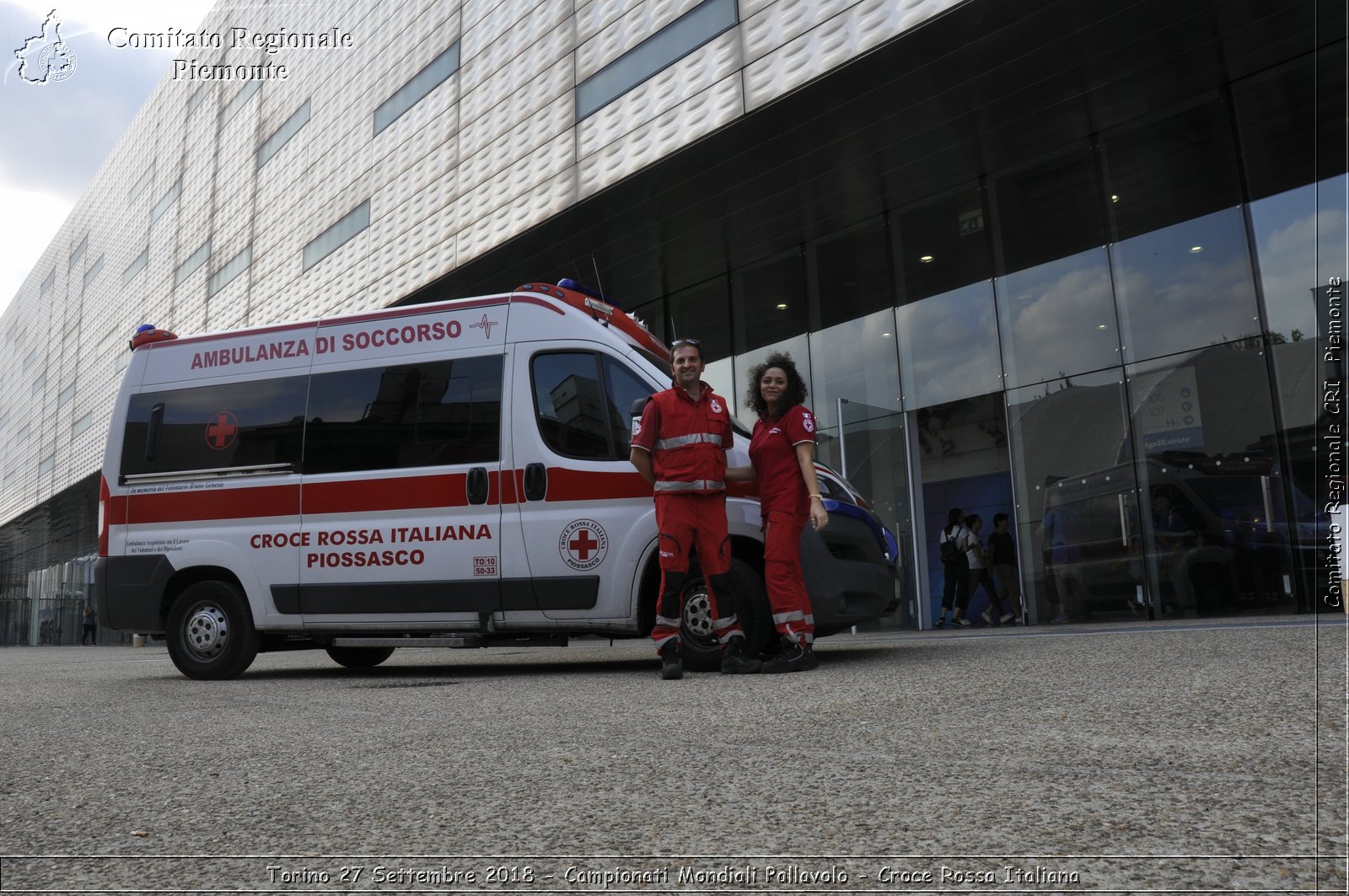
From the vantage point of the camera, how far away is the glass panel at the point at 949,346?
12.1m

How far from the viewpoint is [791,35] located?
1060cm

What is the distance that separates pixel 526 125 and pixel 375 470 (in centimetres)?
961

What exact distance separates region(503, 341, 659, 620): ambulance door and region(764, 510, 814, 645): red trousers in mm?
791

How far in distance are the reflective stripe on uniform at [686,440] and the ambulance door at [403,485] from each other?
4.38 ft

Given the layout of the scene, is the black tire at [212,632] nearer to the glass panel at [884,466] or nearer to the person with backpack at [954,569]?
the glass panel at [884,466]

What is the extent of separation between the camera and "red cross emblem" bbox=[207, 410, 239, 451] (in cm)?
689

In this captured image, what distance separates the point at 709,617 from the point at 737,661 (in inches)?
16.9

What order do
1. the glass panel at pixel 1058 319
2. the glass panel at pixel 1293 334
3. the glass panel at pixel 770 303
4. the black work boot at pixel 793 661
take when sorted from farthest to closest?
the glass panel at pixel 770 303 → the glass panel at pixel 1058 319 → the glass panel at pixel 1293 334 → the black work boot at pixel 793 661

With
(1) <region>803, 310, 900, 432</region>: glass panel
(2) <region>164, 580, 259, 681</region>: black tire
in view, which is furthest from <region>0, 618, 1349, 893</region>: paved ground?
(1) <region>803, 310, 900, 432</region>: glass panel

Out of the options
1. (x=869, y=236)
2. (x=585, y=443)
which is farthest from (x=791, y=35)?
(x=585, y=443)

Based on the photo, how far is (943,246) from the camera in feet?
41.4

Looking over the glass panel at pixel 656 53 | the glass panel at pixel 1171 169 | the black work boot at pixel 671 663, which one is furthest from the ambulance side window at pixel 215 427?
the glass panel at pixel 1171 169

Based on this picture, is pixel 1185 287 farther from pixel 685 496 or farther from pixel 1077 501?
pixel 685 496

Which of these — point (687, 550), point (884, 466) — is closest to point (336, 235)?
point (884, 466)
